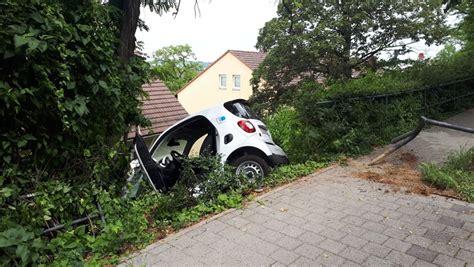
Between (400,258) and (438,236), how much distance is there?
666 millimetres

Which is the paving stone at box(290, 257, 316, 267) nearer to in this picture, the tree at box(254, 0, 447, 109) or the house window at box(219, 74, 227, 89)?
the tree at box(254, 0, 447, 109)

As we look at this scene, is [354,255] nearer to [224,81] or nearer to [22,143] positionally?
[22,143]

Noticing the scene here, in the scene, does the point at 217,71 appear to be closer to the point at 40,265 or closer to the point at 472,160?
the point at 472,160

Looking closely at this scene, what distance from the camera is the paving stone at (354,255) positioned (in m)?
2.87

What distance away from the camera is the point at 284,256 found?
2.92 meters

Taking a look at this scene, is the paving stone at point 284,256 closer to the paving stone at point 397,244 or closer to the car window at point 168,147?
the paving stone at point 397,244

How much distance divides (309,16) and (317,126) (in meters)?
11.0

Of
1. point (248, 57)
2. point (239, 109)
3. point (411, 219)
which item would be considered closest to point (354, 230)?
point (411, 219)

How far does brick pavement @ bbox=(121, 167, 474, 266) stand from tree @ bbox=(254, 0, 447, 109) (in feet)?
39.3

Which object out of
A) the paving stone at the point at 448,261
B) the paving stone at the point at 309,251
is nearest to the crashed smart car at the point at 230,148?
the paving stone at the point at 309,251

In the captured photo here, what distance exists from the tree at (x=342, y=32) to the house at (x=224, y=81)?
8.20m

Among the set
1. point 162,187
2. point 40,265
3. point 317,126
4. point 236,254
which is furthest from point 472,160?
point 40,265

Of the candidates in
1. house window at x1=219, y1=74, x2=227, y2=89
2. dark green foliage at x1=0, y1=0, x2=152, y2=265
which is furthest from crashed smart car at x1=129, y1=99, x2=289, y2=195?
house window at x1=219, y1=74, x2=227, y2=89

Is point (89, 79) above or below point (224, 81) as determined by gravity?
below
